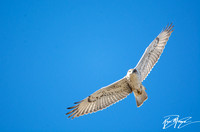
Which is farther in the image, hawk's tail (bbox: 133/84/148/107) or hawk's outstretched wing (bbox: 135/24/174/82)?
hawk's outstretched wing (bbox: 135/24/174/82)

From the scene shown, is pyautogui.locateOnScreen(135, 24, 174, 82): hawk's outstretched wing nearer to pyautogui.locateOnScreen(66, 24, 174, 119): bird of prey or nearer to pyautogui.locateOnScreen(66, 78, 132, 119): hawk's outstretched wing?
pyautogui.locateOnScreen(66, 24, 174, 119): bird of prey

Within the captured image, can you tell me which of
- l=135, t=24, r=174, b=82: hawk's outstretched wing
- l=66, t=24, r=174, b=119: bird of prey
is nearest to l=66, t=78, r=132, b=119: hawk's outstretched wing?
l=66, t=24, r=174, b=119: bird of prey

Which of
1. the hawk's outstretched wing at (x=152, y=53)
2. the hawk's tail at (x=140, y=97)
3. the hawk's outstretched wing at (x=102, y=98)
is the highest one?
the hawk's outstretched wing at (x=152, y=53)

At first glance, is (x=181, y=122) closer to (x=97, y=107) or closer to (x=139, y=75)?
(x=139, y=75)

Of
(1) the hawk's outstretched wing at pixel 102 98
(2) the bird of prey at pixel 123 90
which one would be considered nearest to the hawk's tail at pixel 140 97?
(2) the bird of prey at pixel 123 90

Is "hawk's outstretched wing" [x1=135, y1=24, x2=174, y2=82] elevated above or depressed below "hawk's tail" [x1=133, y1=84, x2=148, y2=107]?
above

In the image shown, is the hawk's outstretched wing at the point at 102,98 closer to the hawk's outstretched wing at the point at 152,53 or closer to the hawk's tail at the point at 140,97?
the hawk's tail at the point at 140,97

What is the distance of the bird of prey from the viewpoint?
28.5ft

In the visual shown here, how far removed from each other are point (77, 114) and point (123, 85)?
199 cm

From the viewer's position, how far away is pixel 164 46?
31.9ft

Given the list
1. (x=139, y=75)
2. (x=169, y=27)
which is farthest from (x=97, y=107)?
(x=169, y=27)

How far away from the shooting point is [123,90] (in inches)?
360

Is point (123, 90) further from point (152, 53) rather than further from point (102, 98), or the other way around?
point (152, 53)

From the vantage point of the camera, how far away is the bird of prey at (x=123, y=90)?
868 centimetres
